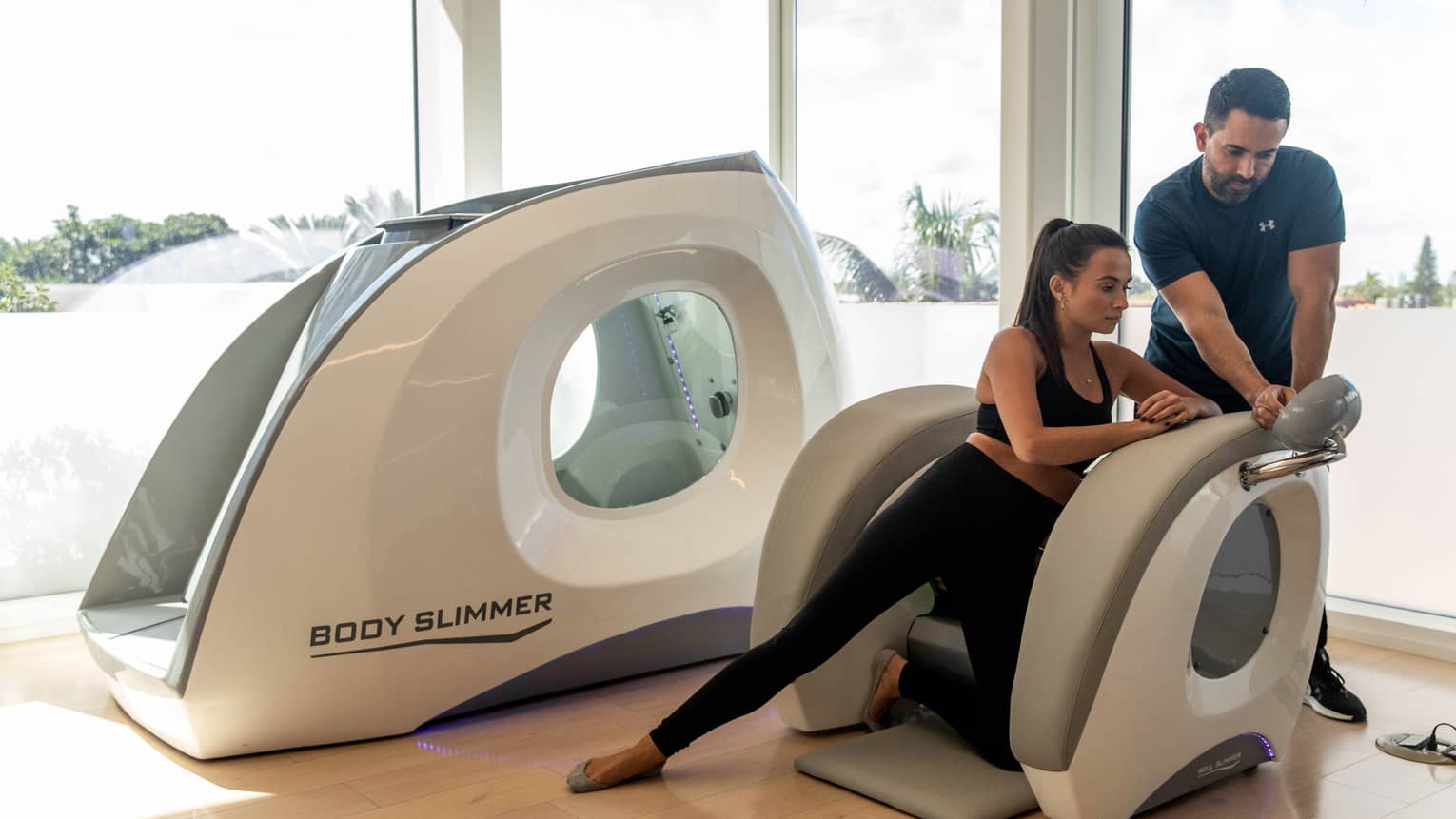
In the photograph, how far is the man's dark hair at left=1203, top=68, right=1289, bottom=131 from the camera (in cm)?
233

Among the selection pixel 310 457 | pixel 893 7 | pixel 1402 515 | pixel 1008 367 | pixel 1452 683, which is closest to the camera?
pixel 1008 367

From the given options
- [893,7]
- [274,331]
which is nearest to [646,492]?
[274,331]

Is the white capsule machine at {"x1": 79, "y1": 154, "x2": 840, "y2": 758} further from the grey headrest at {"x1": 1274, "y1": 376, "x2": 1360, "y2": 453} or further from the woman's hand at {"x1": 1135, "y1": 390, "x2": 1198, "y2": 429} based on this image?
the grey headrest at {"x1": 1274, "y1": 376, "x2": 1360, "y2": 453}

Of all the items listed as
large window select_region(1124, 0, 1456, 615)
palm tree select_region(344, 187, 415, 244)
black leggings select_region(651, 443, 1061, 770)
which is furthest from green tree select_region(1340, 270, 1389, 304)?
palm tree select_region(344, 187, 415, 244)

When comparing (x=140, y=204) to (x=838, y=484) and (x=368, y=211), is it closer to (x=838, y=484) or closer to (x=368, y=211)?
(x=368, y=211)

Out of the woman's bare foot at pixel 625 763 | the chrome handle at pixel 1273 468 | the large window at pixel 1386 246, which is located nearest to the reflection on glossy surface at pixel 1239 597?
the chrome handle at pixel 1273 468

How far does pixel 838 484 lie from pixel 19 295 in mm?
2395

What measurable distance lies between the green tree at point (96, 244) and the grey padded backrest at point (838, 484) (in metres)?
2.13

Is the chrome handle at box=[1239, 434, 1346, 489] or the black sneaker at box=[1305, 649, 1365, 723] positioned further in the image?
the black sneaker at box=[1305, 649, 1365, 723]

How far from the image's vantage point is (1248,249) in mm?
2512

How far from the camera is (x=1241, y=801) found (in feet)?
7.02

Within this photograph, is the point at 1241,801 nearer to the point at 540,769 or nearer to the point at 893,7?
the point at 540,769

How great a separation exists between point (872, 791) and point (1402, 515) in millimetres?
1741

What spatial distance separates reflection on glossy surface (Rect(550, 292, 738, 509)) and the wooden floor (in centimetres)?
50
